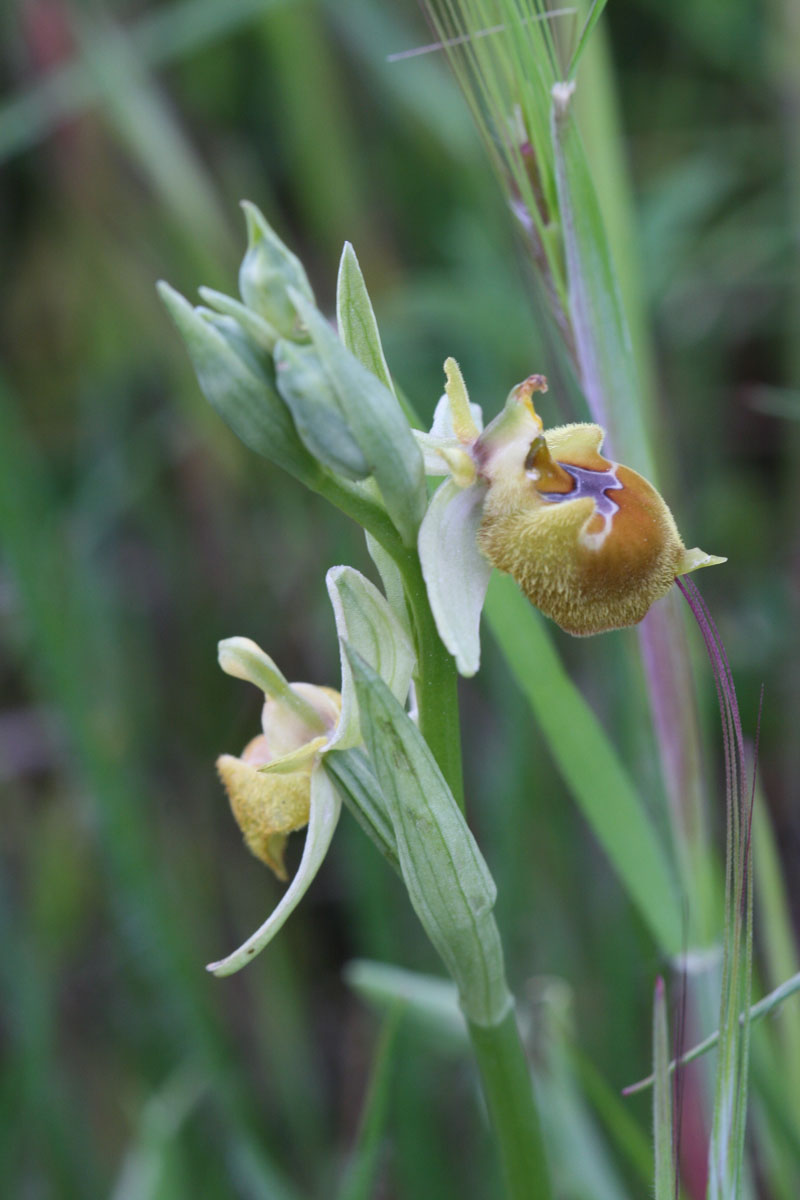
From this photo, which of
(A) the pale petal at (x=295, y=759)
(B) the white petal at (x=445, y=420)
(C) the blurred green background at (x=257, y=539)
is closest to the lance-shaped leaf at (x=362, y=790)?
(A) the pale petal at (x=295, y=759)

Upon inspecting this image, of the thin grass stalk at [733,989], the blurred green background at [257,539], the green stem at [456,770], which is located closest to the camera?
the thin grass stalk at [733,989]

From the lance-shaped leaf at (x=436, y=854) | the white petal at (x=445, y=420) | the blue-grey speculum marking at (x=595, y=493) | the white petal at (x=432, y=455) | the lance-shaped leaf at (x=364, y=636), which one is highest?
the white petal at (x=445, y=420)

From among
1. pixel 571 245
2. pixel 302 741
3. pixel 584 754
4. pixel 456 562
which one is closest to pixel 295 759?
pixel 302 741

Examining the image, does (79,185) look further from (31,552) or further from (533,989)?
(533,989)

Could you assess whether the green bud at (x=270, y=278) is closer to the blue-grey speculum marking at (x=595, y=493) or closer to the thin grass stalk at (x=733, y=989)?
the blue-grey speculum marking at (x=595, y=493)

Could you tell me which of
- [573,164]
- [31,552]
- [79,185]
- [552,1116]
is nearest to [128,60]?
[79,185]

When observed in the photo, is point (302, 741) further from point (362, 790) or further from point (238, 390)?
point (238, 390)
